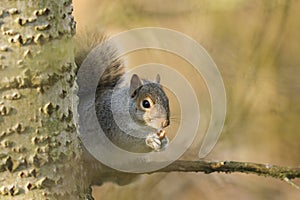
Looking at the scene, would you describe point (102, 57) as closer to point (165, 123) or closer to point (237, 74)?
point (165, 123)

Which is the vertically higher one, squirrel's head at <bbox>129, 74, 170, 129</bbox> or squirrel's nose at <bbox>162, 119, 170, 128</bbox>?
squirrel's head at <bbox>129, 74, 170, 129</bbox>

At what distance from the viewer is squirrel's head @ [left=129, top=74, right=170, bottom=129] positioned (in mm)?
1498

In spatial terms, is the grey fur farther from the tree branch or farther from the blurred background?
the tree branch

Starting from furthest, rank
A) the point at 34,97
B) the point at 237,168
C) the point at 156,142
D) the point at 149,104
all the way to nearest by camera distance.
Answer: the point at 149,104
the point at 156,142
the point at 237,168
the point at 34,97

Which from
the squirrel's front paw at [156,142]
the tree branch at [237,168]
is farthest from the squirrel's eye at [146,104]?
the tree branch at [237,168]

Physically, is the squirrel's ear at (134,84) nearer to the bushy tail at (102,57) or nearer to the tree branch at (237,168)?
the bushy tail at (102,57)

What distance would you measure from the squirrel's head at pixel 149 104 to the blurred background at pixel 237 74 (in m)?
0.14

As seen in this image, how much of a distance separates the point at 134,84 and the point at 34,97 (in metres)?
0.98

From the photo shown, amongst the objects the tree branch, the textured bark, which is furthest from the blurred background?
the textured bark

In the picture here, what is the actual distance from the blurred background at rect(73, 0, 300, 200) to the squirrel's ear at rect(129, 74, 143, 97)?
16cm

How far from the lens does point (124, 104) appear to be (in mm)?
1649

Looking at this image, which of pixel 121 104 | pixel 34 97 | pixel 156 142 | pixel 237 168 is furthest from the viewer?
pixel 121 104

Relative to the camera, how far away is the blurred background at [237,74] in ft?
5.71

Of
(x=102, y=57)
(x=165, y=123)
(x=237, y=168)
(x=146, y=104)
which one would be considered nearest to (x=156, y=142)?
(x=165, y=123)
